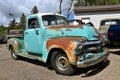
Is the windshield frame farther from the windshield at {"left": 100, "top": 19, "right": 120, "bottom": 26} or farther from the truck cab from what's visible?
the windshield at {"left": 100, "top": 19, "right": 120, "bottom": 26}

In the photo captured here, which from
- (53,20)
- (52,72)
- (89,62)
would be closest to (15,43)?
(53,20)

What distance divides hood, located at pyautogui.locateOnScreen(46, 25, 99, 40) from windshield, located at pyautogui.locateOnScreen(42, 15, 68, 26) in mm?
817

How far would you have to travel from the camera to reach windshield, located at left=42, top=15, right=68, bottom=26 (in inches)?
354

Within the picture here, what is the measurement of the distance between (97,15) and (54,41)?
1749 centimetres

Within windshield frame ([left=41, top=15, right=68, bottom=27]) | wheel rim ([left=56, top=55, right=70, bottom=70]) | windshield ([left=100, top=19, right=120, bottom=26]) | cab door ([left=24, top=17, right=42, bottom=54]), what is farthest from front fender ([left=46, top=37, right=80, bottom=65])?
windshield ([left=100, top=19, right=120, bottom=26])

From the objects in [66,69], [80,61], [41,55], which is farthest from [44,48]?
[80,61]

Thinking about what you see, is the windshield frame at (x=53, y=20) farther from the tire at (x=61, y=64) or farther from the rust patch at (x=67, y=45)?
the tire at (x=61, y=64)

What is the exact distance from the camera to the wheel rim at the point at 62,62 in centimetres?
764

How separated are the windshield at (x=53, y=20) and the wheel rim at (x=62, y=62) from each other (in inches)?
65.8

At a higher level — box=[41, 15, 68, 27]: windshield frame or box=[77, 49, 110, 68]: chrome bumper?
box=[41, 15, 68, 27]: windshield frame

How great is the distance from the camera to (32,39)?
30.6ft

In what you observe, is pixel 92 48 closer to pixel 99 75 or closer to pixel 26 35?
pixel 99 75

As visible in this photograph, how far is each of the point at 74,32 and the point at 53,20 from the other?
1.87 metres

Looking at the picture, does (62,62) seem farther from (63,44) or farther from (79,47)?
(79,47)
